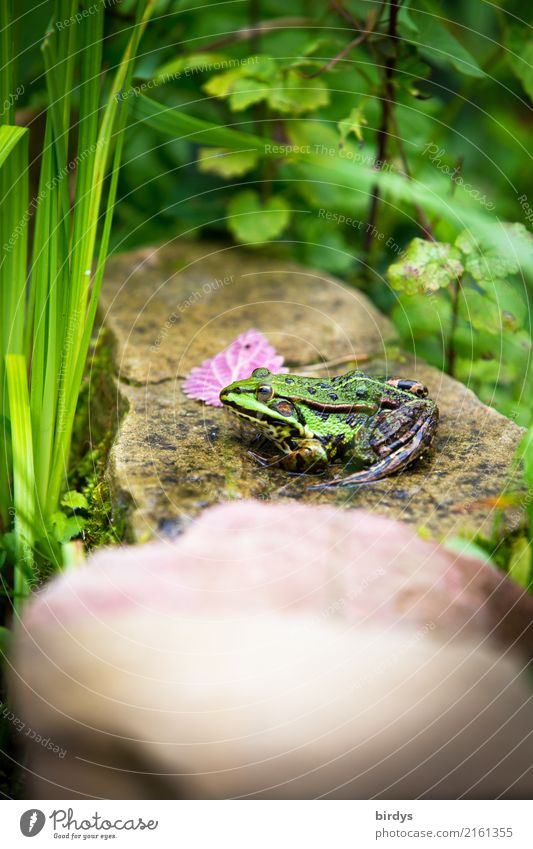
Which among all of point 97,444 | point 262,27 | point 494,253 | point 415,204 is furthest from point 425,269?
point 262,27

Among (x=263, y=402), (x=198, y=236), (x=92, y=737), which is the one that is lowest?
(x=92, y=737)

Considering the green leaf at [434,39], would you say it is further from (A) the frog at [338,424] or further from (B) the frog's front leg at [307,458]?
(B) the frog's front leg at [307,458]

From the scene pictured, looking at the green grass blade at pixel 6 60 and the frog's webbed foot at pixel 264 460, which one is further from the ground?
the green grass blade at pixel 6 60

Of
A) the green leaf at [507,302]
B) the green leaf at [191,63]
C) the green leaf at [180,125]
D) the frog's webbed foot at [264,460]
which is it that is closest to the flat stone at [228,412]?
the frog's webbed foot at [264,460]

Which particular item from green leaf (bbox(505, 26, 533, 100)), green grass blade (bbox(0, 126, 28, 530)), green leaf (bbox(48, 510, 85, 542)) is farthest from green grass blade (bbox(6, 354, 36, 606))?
green leaf (bbox(505, 26, 533, 100))

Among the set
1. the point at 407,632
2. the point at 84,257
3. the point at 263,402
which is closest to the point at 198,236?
the point at 84,257

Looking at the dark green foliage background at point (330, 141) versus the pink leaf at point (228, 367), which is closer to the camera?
the pink leaf at point (228, 367)
